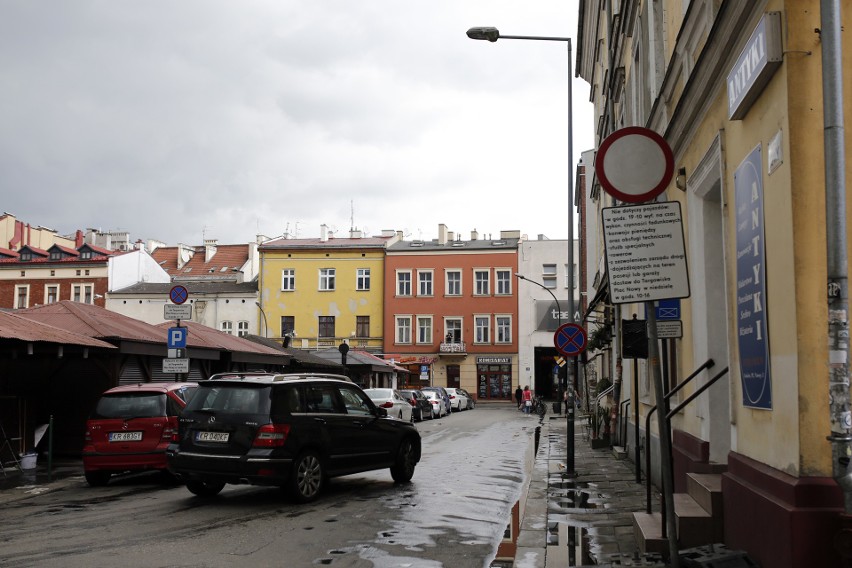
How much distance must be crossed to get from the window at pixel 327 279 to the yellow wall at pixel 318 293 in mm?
284

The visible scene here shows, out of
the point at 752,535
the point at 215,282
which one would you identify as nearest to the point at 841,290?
the point at 752,535

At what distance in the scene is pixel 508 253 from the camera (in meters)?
65.9

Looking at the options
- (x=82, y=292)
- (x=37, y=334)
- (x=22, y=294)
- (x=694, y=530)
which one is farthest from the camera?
(x=82, y=292)

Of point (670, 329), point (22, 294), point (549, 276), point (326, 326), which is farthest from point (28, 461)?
point (22, 294)

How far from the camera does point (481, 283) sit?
65.9m

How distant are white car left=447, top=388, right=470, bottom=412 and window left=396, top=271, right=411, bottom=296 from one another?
12763 millimetres

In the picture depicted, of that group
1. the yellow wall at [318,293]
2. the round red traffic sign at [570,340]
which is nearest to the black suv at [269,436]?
the round red traffic sign at [570,340]

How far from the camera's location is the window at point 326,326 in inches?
2650

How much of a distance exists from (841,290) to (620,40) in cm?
1351

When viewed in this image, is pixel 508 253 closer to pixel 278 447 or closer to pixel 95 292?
pixel 95 292

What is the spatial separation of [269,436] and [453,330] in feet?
180

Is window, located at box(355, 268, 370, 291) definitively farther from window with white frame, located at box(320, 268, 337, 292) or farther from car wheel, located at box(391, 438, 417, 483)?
car wheel, located at box(391, 438, 417, 483)

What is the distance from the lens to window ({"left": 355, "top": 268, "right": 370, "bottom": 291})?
6700 cm

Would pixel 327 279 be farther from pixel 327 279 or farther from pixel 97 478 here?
pixel 97 478
